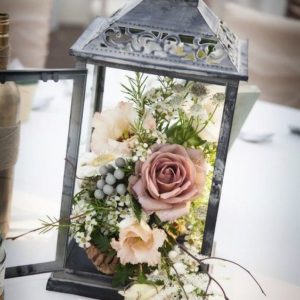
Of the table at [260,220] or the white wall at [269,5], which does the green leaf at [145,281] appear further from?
the white wall at [269,5]

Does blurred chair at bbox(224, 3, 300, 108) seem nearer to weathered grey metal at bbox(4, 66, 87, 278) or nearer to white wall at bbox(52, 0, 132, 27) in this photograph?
weathered grey metal at bbox(4, 66, 87, 278)

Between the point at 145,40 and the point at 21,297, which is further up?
the point at 145,40

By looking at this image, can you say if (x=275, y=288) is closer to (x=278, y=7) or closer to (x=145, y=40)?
(x=145, y=40)

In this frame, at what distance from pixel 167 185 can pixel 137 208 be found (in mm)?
56

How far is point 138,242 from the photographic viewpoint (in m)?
0.81

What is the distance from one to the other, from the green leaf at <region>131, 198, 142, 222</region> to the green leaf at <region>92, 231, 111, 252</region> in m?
0.07

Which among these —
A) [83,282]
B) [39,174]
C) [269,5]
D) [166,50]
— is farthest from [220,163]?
[269,5]

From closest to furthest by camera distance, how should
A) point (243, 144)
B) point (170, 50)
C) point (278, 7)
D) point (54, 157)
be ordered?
1. point (170, 50)
2. point (54, 157)
3. point (243, 144)
4. point (278, 7)

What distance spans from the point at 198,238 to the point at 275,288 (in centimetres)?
19

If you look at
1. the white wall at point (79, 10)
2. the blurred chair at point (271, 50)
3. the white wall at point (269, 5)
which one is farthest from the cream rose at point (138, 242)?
the white wall at point (79, 10)

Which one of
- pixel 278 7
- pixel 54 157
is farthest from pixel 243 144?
pixel 278 7

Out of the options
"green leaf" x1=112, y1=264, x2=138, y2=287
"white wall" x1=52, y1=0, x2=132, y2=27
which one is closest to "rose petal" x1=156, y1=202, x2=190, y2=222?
"green leaf" x1=112, y1=264, x2=138, y2=287

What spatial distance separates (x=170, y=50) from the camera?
78 centimetres

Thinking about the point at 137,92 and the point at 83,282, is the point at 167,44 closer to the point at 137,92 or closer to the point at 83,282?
the point at 137,92
